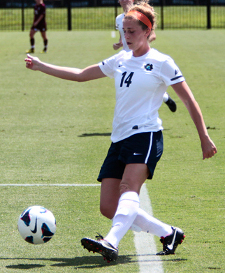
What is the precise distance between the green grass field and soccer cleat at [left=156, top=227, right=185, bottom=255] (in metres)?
0.06

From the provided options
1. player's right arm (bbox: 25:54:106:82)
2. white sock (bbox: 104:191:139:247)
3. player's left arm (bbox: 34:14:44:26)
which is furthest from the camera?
player's left arm (bbox: 34:14:44:26)

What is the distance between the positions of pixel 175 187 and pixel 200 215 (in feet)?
3.59

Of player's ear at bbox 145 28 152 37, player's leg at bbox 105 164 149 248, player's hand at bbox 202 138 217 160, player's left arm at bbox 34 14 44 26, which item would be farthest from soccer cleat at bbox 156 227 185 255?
player's left arm at bbox 34 14 44 26

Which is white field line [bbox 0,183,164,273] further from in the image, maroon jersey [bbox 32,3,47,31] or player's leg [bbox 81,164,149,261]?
maroon jersey [bbox 32,3,47,31]

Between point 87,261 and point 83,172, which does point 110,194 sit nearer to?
point 87,261

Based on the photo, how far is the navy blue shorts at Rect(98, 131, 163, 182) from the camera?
4.35 meters

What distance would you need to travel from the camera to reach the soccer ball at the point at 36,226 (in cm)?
457

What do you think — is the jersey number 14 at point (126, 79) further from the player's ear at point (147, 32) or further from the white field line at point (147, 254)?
Answer: the white field line at point (147, 254)

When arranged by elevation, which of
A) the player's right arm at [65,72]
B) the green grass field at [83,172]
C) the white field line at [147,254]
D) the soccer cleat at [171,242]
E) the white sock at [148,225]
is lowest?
the green grass field at [83,172]

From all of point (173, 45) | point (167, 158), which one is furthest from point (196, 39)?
point (167, 158)

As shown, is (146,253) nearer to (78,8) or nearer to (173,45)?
(173,45)

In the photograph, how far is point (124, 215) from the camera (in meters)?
4.23

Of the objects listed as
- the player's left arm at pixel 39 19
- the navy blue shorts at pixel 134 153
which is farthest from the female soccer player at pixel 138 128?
the player's left arm at pixel 39 19

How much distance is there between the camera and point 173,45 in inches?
979
